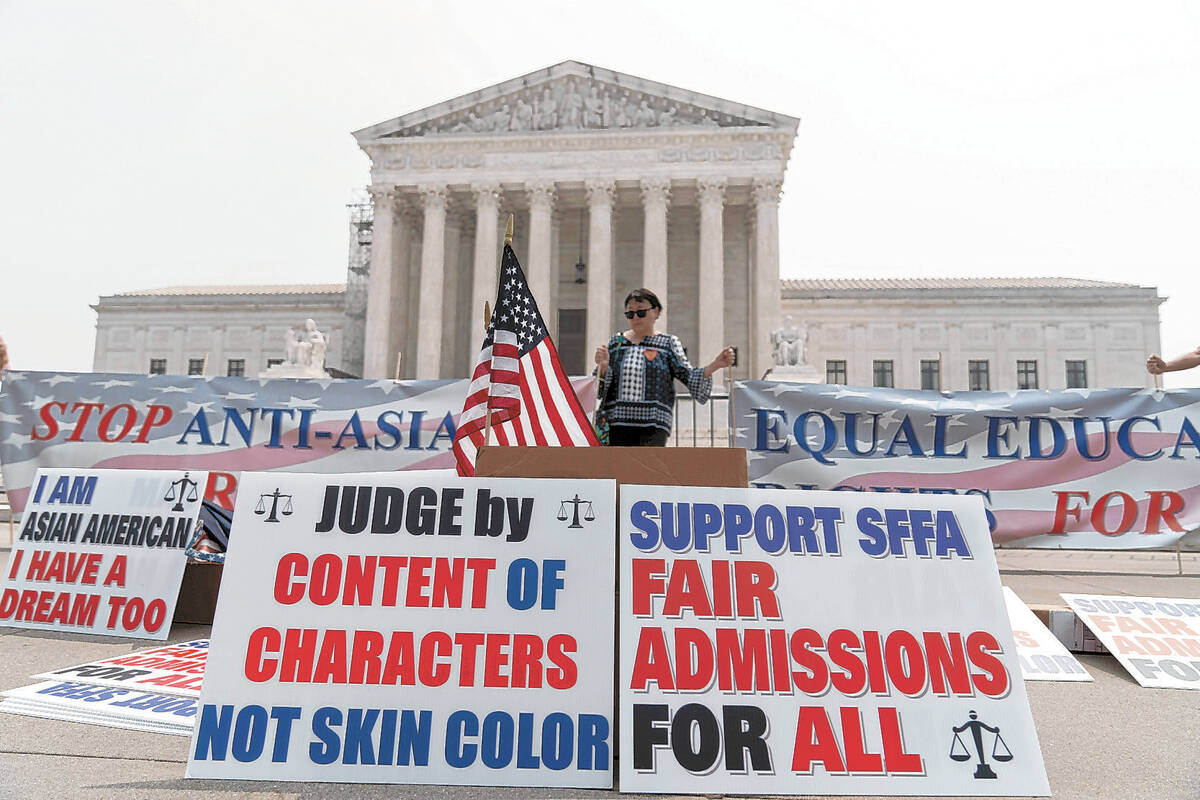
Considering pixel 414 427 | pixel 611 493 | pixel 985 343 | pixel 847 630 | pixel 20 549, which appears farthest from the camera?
pixel 985 343

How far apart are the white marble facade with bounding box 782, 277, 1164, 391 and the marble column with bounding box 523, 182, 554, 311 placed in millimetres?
15876

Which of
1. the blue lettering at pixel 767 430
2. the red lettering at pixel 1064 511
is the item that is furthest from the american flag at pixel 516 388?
the red lettering at pixel 1064 511

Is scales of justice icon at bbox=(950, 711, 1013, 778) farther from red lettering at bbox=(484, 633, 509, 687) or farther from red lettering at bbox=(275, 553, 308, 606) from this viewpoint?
red lettering at bbox=(275, 553, 308, 606)

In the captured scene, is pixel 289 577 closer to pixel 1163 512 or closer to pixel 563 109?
pixel 1163 512

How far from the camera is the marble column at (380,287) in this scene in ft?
119

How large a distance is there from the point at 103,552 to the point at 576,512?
4803 mm

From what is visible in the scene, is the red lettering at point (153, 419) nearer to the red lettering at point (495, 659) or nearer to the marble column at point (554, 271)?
the red lettering at point (495, 659)

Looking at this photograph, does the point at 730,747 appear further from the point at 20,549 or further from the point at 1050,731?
the point at 20,549

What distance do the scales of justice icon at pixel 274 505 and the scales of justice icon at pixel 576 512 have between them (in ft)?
3.78

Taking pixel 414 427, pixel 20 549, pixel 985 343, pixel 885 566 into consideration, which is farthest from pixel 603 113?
pixel 885 566

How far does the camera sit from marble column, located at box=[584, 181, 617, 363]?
115 ft

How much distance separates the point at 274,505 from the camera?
3.39m

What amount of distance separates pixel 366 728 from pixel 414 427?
8.07 m

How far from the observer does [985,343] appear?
147 ft
